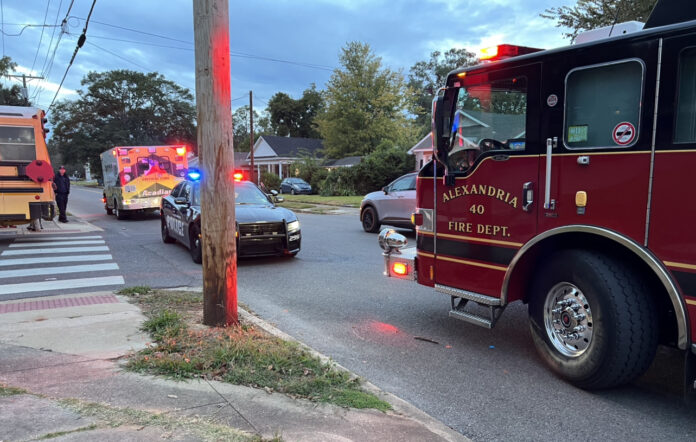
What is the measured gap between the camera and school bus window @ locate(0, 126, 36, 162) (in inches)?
446

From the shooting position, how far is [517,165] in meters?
4.15

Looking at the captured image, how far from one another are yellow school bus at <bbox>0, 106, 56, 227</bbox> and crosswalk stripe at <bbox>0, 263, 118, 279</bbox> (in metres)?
3.57

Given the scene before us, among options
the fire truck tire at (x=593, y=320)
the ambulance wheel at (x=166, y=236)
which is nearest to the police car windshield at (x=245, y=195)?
the ambulance wheel at (x=166, y=236)

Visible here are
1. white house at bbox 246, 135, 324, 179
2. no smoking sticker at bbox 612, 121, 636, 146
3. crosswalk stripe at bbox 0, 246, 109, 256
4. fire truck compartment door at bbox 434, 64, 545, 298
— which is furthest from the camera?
white house at bbox 246, 135, 324, 179

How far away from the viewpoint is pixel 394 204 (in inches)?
501

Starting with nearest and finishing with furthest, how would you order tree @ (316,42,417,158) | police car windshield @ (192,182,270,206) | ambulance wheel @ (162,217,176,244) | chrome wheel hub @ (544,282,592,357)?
1. chrome wheel hub @ (544,282,592,357)
2. police car windshield @ (192,182,270,206)
3. ambulance wheel @ (162,217,176,244)
4. tree @ (316,42,417,158)

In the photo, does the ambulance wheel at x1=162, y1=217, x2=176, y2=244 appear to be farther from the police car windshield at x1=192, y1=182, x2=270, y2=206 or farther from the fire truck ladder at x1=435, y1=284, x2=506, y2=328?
the fire truck ladder at x1=435, y1=284, x2=506, y2=328

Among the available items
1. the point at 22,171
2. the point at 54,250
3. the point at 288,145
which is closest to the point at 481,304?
the point at 54,250

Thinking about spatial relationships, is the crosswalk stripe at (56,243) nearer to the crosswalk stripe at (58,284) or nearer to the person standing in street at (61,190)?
the crosswalk stripe at (58,284)

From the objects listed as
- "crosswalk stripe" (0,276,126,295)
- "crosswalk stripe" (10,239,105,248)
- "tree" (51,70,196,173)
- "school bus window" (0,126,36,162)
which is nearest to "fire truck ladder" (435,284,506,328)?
"crosswalk stripe" (0,276,126,295)

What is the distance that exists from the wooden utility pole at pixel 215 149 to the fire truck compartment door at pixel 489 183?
2061 millimetres

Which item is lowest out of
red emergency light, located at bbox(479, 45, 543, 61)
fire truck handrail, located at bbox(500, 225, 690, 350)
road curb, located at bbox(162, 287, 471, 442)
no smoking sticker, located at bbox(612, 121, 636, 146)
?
road curb, located at bbox(162, 287, 471, 442)

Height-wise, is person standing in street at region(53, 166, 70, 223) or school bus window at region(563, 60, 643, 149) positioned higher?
school bus window at region(563, 60, 643, 149)

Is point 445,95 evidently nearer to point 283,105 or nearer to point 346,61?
point 346,61
